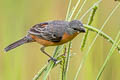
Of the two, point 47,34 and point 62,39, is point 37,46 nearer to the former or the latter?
point 47,34

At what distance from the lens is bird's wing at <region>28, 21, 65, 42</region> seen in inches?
134

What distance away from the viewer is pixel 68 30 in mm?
3221

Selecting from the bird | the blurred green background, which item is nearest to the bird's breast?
the bird

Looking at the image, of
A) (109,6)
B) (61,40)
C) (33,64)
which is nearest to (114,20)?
(109,6)

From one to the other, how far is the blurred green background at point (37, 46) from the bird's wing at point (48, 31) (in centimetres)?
41

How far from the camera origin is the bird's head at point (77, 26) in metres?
2.73

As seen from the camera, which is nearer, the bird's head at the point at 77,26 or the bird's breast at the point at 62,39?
the bird's head at the point at 77,26

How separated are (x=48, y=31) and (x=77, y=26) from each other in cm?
70

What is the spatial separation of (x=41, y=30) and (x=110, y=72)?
1.07m

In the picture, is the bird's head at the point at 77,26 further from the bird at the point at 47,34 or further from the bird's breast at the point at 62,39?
the bird at the point at 47,34

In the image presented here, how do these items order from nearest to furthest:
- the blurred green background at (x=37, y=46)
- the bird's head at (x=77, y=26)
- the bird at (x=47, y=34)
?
the bird's head at (x=77, y=26)
the bird at (x=47, y=34)
the blurred green background at (x=37, y=46)

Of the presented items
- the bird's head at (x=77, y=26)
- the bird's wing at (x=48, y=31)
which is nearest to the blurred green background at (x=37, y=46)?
the bird's wing at (x=48, y=31)

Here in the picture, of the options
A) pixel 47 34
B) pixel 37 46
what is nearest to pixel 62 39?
pixel 47 34

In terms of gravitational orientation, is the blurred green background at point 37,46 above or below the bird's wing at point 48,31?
below
